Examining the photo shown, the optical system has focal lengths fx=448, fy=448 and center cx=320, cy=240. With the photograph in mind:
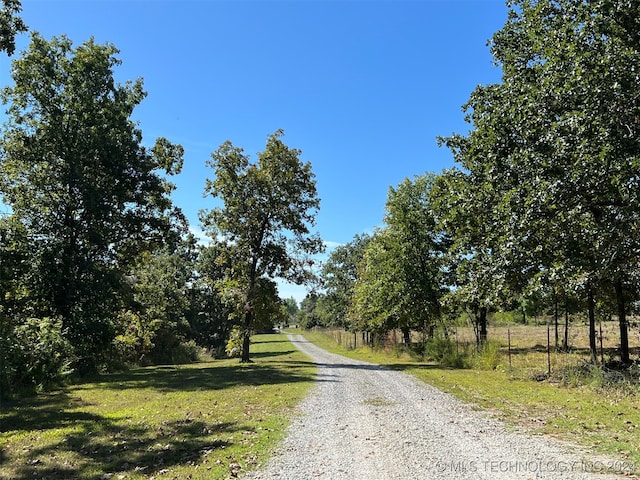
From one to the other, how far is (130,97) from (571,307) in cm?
2689

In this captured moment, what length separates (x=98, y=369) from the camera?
23.4 meters

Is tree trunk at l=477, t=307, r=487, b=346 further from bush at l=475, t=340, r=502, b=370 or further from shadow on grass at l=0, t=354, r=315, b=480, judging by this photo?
shadow on grass at l=0, t=354, r=315, b=480

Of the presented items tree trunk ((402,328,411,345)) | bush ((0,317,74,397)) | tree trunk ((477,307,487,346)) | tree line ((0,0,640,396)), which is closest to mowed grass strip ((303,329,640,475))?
tree line ((0,0,640,396))

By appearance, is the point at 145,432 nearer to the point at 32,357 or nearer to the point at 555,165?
the point at 32,357

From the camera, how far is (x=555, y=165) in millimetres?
12758

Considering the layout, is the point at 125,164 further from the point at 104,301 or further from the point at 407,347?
the point at 407,347

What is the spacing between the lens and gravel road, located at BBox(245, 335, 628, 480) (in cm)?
574

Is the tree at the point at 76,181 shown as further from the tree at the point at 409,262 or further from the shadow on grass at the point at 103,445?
the tree at the point at 409,262

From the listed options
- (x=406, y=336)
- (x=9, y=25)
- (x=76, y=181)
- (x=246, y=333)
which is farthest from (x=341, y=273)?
(x=9, y=25)

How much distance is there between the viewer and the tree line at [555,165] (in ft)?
36.7

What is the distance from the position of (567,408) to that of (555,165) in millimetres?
6575

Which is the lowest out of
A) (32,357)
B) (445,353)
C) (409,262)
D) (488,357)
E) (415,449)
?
(445,353)

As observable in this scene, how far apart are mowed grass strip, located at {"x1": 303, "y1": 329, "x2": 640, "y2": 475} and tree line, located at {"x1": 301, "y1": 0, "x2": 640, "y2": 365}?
112 inches

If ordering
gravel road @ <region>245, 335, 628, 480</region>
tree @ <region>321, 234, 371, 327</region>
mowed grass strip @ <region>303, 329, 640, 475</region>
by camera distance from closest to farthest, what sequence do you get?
gravel road @ <region>245, 335, 628, 480</region> < mowed grass strip @ <region>303, 329, 640, 475</region> < tree @ <region>321, 234, 371, 327</region>
